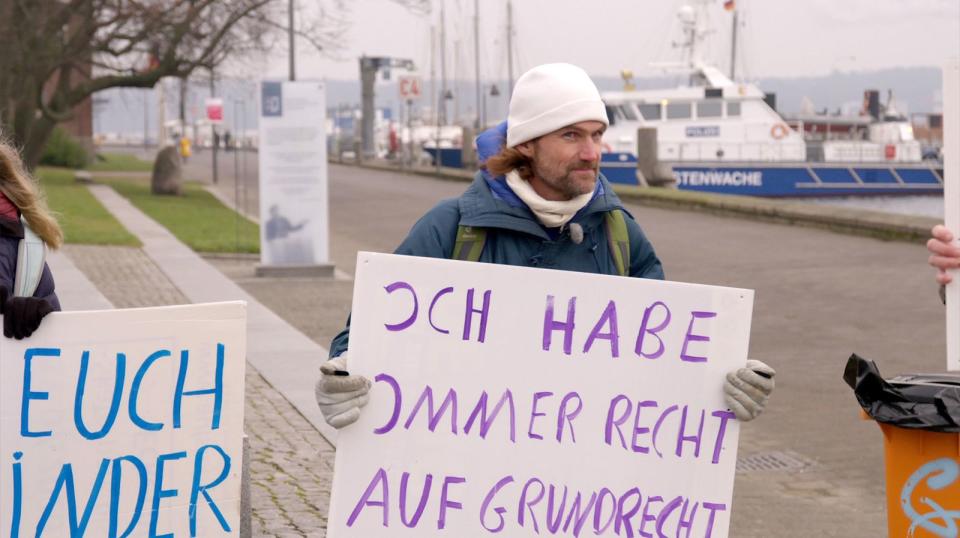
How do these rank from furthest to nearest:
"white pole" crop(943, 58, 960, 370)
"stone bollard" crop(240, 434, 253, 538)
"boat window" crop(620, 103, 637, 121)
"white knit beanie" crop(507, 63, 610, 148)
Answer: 1. "boat window" crop(620, 103, 637, 121)
2. "stone bollard" crop(240, 434, 253, 538)
3. "white pole" crop(943, 58, 960, 370)
4. "white knit beanie" crop(507, 63, 610, 148)

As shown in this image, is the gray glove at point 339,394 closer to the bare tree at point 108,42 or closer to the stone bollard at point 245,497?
the stone bollard at point 245,497

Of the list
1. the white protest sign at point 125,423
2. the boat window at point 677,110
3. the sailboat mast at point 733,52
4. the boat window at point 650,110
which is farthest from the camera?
the sailboat mast at point 733,52

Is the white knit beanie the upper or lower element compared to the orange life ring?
upper

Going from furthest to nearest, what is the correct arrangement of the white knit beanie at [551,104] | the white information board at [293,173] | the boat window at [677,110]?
the boat window at [677,110]
the white information board at [293,173]
the white knit beanie at [551,104]

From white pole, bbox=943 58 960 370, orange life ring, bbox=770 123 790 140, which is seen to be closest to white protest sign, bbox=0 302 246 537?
white pole, bbox=943 58 960 370

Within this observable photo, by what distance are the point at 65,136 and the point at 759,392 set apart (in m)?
51.1

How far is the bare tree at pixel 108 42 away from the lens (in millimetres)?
28641

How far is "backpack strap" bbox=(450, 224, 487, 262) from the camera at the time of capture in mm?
3855

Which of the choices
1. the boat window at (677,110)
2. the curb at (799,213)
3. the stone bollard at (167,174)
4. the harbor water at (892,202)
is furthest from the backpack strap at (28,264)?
the harbor water at (892,202)

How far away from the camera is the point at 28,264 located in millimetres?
4613

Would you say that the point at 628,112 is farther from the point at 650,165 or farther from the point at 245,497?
the point at 245,497

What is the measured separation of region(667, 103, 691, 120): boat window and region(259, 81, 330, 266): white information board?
28894 millimetres

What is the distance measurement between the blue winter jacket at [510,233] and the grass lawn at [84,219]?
10.7 meters

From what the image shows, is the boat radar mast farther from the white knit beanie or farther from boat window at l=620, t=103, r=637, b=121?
the white knit beanie
